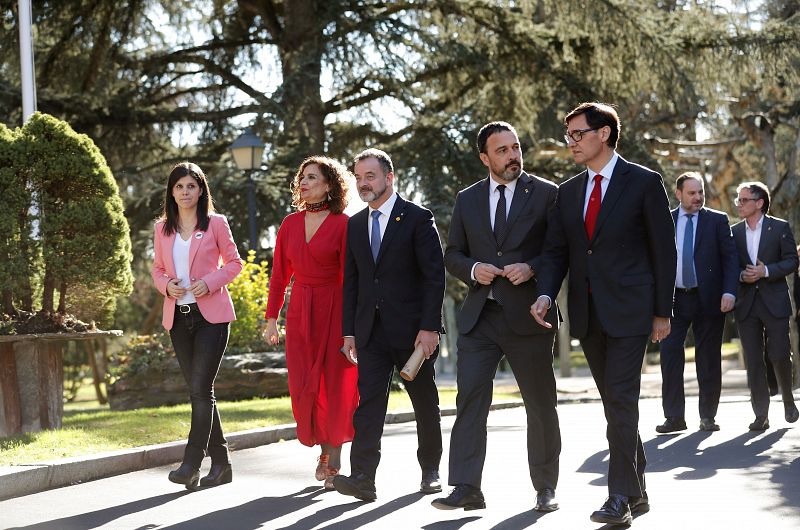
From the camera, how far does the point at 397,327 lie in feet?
23.4

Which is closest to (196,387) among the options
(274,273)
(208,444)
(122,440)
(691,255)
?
(208,444)

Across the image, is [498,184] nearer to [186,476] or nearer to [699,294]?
[186,476]

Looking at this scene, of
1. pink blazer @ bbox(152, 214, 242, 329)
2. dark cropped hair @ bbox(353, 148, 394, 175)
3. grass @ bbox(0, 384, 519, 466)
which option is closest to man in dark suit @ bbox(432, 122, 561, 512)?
dark cropped hair @ bbox(353, 148, 394, 175)

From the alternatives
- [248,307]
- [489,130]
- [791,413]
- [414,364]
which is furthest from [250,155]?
[489,130]

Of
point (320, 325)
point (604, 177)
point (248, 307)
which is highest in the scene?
point (604, 177)

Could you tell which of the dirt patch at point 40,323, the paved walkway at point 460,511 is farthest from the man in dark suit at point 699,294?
the dirt patch at point 40,323

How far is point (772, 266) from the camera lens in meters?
10.8

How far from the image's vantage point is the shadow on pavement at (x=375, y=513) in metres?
6.25

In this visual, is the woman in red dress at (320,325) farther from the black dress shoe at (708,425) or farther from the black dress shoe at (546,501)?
the black dress shoe at (708,425)

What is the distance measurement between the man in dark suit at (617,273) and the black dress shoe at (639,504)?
0.05 ft

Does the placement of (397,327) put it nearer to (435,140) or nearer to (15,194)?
(15,194)

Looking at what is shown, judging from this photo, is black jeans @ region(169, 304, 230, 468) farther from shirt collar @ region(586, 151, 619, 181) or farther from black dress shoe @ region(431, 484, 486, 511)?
shirt collar @ region(586, 151, 619, 181)

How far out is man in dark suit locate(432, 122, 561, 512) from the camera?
21.3 feet

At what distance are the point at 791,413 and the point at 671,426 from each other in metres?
1.29
